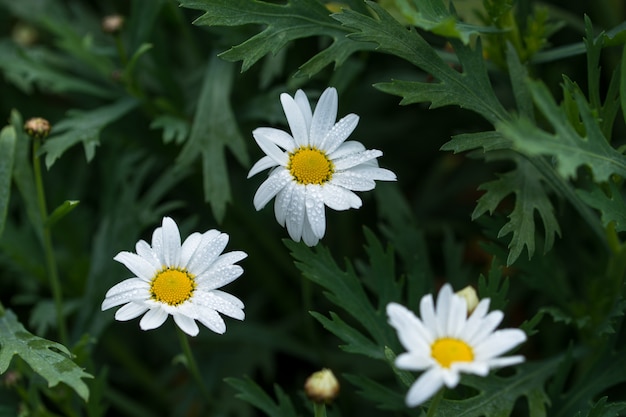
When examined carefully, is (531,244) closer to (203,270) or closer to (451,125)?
(203,270)

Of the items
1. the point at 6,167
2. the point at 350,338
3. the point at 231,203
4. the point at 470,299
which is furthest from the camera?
the point at 231,203

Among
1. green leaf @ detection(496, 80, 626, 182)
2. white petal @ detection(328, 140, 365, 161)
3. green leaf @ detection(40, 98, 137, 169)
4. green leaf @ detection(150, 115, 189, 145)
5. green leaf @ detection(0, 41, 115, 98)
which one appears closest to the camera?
green leaf @ detection(496, 80, 626, 182)

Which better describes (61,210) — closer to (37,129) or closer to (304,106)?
(37,129)

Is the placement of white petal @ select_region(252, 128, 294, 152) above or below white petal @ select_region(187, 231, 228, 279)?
above

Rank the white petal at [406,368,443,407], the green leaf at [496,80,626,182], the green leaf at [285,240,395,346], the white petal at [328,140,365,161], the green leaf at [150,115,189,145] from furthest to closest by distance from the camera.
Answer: the green leaf at [150,115,189,145], the green leaf at [285,240,395,346], the white petal at [328,140,365,161], the green leaf at [496,80,626,182], the white petal at [406,368,443,407]

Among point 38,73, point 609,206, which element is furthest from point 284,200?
point 38,73

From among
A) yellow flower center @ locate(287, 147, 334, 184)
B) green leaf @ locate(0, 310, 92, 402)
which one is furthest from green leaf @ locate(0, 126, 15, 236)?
yellow flower center @ locate(287, 147, 334, 184)

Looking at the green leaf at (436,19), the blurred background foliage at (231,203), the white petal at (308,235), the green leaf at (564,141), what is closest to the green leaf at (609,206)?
the green leaf at (564,141)

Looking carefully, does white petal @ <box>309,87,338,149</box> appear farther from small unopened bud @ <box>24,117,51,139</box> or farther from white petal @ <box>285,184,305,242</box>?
small unopened bud @ <box>24,117,51,139</box>
